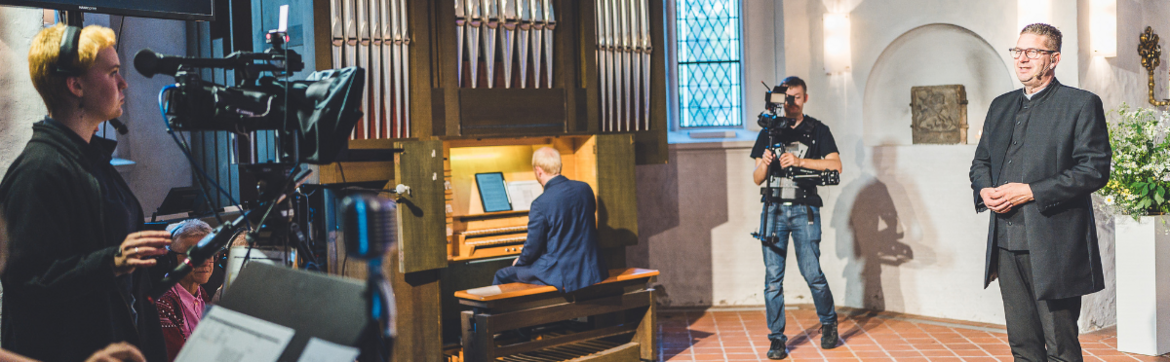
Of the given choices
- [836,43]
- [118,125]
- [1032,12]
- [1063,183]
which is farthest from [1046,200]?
[836,43]

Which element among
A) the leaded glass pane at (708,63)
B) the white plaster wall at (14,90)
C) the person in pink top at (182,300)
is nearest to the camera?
the person in pink top at (182,300)

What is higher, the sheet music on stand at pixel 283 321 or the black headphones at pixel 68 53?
the black headphones at pixel 68 53

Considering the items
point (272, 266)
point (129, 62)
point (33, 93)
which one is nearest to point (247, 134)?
point (272, 266)

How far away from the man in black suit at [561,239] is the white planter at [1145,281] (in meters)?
3.03

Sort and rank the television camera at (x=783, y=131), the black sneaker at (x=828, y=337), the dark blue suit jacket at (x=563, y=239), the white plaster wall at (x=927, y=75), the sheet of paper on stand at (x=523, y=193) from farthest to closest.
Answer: the white plaster wall at (x=927, y=75) < the sheet of paper on stand at (x=523, y=193) < the black sneaker at (x=828, y=337) < the television camera at (x=783, y=131) < the dark blue suit jacket at (x=563, y=239)

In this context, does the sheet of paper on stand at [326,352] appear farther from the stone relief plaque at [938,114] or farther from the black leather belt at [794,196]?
the stone relief plaque at [938,114]

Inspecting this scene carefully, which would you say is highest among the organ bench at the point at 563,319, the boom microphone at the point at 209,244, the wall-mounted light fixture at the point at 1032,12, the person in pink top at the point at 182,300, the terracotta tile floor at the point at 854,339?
the wall-mounted light fixture at the point at 1032,12

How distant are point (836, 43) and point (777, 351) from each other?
255 centimetres

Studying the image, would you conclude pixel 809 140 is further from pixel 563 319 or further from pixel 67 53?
pixel 67 53

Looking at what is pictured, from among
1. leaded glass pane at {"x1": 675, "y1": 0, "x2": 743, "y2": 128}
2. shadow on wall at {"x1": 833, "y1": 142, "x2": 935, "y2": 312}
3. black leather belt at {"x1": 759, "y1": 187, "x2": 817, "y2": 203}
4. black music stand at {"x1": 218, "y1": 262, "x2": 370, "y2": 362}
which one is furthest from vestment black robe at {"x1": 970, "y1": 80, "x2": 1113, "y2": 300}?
leaded glass pane at {"x1": 675, "y1": 0, "x2": 743, "y2": 128}

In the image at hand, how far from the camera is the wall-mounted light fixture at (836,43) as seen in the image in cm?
636

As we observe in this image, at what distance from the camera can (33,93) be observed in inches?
131

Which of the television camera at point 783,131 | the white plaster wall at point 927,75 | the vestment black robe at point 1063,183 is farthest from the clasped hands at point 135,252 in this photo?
the white plaster wall at point 927,75

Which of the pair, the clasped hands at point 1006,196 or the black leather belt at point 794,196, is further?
the black leather belt at point 794,196
